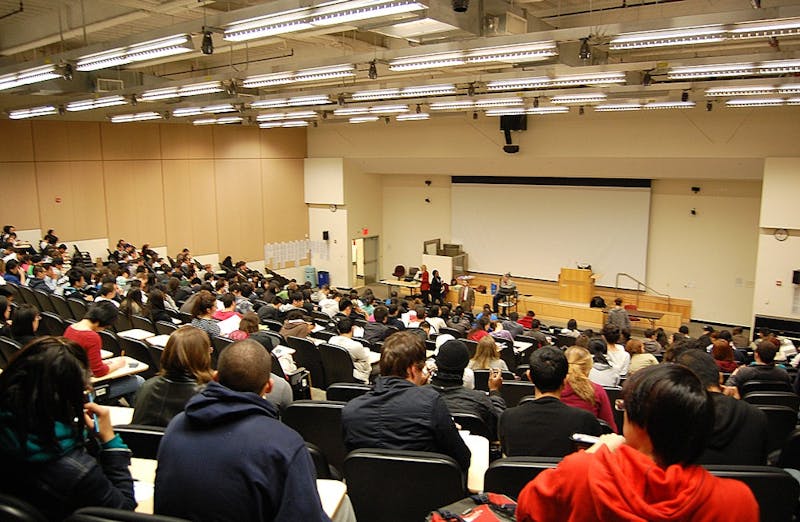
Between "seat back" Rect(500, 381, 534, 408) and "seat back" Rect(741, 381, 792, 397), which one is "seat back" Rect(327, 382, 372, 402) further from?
"seat back" Rect(741, 381, 792, 397)

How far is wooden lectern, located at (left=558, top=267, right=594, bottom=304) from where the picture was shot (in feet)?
47.6

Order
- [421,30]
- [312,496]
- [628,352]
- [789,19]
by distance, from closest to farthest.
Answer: [312,496], [789,19], [421,30], [628,352]

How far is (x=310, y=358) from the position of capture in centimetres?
625

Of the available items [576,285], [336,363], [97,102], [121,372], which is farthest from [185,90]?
[576,285]

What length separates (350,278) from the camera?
59.2 ft

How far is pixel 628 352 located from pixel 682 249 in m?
8.70

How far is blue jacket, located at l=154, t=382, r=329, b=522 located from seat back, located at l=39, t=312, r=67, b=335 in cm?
496

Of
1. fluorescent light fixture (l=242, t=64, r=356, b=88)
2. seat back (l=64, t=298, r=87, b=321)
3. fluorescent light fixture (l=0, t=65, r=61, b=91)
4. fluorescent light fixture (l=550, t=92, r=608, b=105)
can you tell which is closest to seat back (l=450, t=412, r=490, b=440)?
fluorescent light fixture (l=242, t=64, r=356, b=88)

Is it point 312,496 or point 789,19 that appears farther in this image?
point 789,19

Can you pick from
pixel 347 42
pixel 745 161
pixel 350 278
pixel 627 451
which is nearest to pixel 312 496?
pixel 627 451

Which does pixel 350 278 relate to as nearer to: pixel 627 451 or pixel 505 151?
pixel 505 151

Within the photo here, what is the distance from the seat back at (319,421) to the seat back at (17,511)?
5.96 feet

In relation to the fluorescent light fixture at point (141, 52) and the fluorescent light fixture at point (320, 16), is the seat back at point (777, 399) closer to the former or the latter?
the fluorescent light fixture at point (320, 16)

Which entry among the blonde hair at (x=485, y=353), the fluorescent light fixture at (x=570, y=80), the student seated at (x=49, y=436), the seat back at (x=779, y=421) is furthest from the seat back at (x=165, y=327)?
the seat back at (x=779, y=421)
